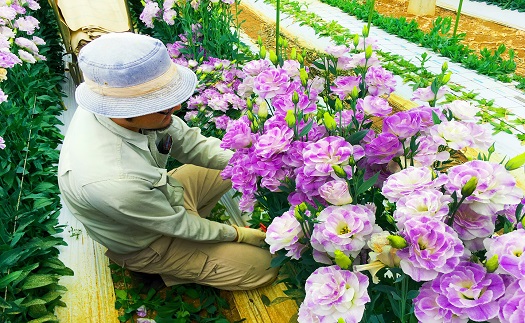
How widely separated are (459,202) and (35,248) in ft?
5.49

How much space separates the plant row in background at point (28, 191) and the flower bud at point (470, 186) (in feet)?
4.84

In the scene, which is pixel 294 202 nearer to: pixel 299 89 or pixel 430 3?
pixel 299 89

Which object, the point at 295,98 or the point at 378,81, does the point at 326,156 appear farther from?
the point at 378,81

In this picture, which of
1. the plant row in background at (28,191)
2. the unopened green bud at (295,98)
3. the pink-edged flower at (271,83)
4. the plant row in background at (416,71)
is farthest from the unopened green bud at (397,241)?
the plant row in background at (28,191)

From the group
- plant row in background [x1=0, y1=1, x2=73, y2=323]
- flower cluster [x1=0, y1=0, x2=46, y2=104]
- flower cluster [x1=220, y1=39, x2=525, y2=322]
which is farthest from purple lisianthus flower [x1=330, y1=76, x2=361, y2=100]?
flower cluster [x1=0, y1=0, x2=46, y2=104]

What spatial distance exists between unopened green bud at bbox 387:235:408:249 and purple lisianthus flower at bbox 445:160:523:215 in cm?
15

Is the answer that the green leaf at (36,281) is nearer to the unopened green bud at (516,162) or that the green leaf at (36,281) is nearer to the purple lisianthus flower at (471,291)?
the purple lisianthus flower at (471,291)

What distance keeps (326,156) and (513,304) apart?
1.36ft

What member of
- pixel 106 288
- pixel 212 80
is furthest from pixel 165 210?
pixel 212 80

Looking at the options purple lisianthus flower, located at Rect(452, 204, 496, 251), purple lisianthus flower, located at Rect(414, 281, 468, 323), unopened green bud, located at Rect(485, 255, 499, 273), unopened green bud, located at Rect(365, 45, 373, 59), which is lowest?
purple lisianthus flower, located at Rect(414, 281, 468, 323)

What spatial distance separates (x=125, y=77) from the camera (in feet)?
4.55

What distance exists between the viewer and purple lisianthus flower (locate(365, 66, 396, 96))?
46.9 inches

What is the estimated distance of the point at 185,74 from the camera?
5.32 ft

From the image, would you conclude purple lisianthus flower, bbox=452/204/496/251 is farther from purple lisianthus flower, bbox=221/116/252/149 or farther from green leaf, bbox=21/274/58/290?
green leaf, bbox=21/274/58/290
